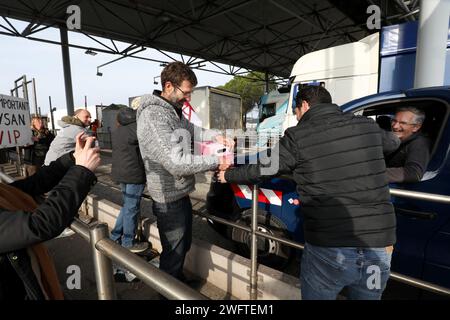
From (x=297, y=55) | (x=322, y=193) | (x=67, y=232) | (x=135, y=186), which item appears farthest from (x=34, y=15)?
(x=297, y=55)

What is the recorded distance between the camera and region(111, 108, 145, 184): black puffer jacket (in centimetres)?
313

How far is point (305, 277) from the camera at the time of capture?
1601mm

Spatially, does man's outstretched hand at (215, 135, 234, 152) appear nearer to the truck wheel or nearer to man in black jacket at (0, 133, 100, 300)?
the truck wheel

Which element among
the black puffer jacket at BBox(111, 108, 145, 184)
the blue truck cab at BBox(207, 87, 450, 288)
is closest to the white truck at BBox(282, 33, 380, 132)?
the blue truck cab at BBox(207, 87, 450, 288)

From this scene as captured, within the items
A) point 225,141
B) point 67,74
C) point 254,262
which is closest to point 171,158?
point 225,141

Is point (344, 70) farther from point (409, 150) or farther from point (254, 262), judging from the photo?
point (254, 262)

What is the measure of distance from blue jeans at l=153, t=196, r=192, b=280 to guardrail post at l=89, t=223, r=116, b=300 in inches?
36.3

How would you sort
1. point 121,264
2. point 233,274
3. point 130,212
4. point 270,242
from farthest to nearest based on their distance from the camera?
point 130,212
point 270,242
point 233,274
point 121,264

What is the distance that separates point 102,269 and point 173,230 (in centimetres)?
100

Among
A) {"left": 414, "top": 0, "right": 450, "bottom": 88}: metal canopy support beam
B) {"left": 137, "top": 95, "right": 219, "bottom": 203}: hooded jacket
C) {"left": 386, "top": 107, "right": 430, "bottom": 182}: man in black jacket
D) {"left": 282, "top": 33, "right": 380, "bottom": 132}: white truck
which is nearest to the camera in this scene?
{"left": 137, "top": 95, "right": 219, "bottom": 203}: hooded jacket

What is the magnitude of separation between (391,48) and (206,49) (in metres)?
11.7

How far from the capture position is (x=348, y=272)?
4.80 feet

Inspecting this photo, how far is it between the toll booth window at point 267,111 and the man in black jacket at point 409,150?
9819 mm

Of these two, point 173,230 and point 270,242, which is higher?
point 173,230
